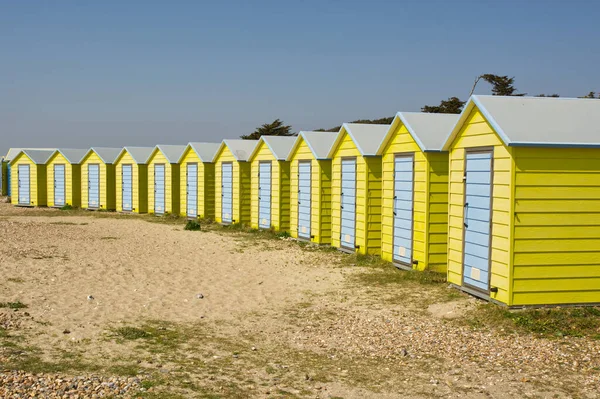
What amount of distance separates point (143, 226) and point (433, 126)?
1358 cm

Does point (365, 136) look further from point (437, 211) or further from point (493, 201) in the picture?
point (493, 201)

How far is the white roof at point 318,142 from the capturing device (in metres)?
18.6

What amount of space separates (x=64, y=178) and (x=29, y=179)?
242cm

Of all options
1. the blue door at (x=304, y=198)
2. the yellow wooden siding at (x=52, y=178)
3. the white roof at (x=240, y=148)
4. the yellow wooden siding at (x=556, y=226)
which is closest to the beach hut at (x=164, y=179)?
the white roof at (x=240, y=148)

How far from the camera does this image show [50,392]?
19.7 feet

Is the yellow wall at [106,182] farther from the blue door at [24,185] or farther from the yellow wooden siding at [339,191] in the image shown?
the yellow wooden siding at [339,191]

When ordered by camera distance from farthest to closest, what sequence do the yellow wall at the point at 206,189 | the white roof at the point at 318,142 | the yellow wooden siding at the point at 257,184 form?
the yellow wall at the point at 206,189 < the yellow wooden siding at the point at 257,184 < the white roof at the point at 318,142

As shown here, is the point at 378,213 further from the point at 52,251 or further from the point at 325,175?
the point at 52,251

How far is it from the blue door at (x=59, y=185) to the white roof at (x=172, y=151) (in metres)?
7.13

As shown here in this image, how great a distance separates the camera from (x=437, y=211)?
13.2 meters

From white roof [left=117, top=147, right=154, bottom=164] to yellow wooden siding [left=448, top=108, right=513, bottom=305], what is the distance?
21141 millimetres

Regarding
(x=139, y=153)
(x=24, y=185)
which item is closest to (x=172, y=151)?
(x=139, y=153)

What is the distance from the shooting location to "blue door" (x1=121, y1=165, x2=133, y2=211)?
30.7m

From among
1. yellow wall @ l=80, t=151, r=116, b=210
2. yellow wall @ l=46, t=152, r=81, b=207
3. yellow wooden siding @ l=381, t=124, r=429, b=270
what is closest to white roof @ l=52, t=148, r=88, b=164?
yellow wall @ l=46, t=152, r=81, b=207
